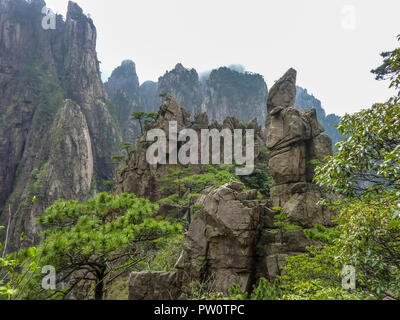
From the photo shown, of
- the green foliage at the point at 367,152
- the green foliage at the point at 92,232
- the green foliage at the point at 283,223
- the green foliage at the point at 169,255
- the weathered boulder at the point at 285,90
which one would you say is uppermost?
the weathered boulder at the point at 285,90

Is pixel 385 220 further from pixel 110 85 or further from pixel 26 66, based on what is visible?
pixel 110 85

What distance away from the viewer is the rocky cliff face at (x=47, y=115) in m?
34.8

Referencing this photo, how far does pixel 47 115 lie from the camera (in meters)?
40.7

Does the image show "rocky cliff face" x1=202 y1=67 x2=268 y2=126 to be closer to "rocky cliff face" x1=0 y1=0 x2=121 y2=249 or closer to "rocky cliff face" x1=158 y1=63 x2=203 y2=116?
"rocky cliff face" x1=158 y1=63 x2=203 y2=116

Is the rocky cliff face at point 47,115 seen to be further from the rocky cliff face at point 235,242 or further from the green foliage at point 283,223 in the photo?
the green foliage at point 283,223

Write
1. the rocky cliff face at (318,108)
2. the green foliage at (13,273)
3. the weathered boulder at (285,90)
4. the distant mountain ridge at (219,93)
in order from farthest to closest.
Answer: the rocky cliff face at (318,108)
the distant mountain ridge at (219,93)
the weathered boulder at (285,90)
the green foliage at (13,273)

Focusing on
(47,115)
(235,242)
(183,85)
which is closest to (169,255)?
(235,242)

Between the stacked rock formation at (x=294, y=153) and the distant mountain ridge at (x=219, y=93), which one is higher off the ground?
the distant mountain ridge at (x=219, y=93)

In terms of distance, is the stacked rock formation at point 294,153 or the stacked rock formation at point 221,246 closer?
the stacked rock formation at point 221,246

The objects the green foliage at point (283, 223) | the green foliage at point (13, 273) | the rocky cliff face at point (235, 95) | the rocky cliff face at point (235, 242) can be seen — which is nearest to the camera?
the green foliage at point (13, 273)

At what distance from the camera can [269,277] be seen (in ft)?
29.8

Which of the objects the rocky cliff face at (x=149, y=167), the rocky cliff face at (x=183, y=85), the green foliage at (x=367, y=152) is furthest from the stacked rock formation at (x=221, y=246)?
the rocky cliff face at (x=183, y=85)

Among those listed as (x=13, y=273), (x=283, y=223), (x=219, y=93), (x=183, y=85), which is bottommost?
(x=283, y=223)

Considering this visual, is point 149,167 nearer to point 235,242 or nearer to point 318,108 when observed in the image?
point 235,242
